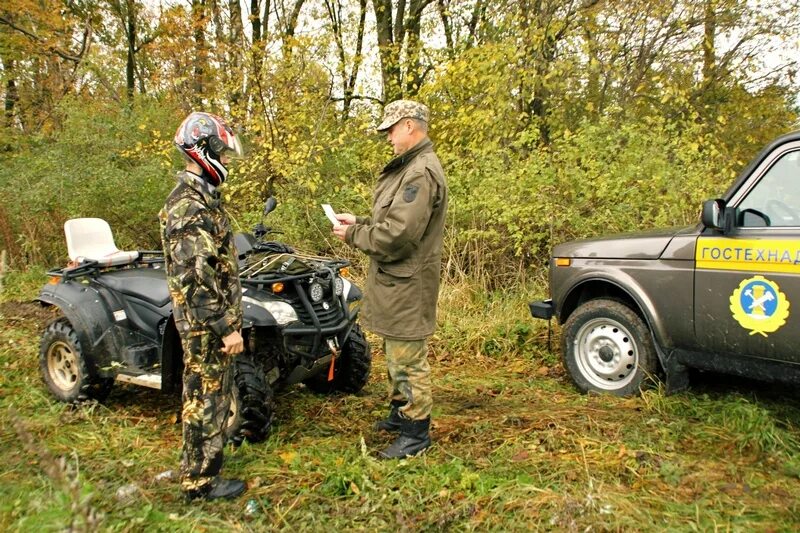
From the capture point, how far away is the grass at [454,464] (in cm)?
279

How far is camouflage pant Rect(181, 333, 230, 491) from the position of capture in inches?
117

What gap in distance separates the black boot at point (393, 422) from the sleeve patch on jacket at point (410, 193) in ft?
4.63

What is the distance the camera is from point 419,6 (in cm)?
1507

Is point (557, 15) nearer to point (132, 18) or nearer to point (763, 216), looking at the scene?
point (763, 216)

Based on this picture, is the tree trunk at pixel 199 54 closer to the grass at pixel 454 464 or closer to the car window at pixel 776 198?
the grass at pixel 454 464

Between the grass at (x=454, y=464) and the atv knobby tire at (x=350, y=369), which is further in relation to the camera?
the atv knobby tire at (x=350, y=369)

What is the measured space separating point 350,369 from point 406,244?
1.66 m

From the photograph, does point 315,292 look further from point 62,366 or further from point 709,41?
point 709,41

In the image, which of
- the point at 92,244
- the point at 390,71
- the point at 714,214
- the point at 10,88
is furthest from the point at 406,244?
the point at 10,88

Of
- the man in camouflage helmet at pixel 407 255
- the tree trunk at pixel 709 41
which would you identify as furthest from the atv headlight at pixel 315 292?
the tree trunk at pixel 709 41

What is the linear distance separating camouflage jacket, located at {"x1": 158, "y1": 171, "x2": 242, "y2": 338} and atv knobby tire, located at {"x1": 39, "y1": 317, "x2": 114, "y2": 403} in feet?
5.77

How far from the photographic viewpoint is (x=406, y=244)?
3.33 meters

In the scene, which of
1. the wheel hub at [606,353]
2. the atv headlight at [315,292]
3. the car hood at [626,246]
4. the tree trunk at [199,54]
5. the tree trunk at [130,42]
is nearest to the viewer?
the atv headlight at [315,292]

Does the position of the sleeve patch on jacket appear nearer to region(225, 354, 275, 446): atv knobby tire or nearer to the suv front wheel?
region(225, 354, 275, 446): atv knobby tire
